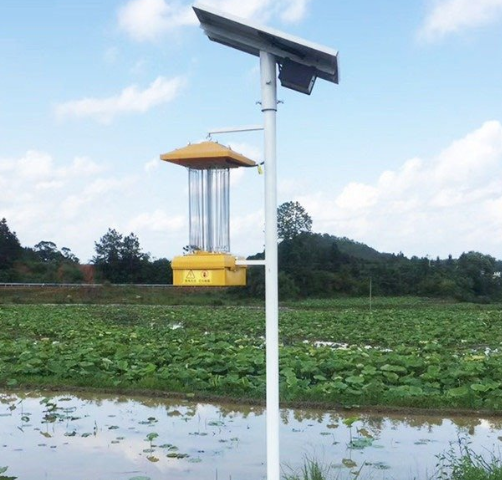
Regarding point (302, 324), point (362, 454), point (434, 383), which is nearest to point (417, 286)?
point (302, 324)

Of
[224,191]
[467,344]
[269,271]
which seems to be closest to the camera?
[269,271]

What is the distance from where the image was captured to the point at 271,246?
330 cm

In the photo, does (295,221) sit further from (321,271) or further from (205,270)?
(205,270)

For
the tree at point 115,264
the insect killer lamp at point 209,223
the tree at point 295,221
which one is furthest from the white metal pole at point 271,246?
the tree at point 295,221

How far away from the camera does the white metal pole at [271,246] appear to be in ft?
10.8

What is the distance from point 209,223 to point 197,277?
1.11 feet

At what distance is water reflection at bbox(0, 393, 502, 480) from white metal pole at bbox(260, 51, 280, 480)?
1.91 m

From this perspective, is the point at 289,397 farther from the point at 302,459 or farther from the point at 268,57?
the point at 268,57

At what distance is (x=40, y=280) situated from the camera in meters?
36.0

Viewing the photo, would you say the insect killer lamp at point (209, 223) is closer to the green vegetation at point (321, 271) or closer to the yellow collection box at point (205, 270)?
the yellow collection box at point (205, 270)

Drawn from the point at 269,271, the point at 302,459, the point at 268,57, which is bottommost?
the point at 302,459

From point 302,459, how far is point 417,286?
34189 millimetres

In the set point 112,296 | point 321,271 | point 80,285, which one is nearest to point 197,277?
point 112,296

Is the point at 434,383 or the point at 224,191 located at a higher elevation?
the point at 224,191
